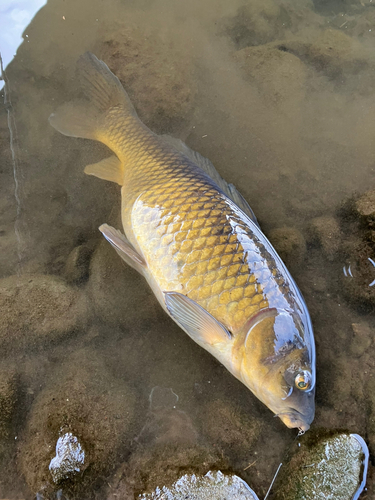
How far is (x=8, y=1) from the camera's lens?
11.4 feet

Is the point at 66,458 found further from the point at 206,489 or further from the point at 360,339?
the point at 360,339

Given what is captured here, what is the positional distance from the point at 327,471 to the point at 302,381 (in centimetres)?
55

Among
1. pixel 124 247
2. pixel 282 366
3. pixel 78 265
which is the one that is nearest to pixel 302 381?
pixel 282 366

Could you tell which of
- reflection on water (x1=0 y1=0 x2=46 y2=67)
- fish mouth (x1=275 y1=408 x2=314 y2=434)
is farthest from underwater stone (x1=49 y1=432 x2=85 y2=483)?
reflection on water (x1=0 y1=0 x2=46 y2=67)

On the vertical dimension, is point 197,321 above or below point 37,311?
above

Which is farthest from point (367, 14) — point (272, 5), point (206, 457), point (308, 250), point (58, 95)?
point (206, 457)

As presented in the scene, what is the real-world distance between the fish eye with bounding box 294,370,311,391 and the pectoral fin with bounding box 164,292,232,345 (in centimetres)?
39

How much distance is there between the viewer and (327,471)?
1.77m

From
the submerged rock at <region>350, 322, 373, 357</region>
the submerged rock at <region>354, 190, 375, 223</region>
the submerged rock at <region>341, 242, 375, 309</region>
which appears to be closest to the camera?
the submerged rock at <region>350, 322, 373, 357</region>

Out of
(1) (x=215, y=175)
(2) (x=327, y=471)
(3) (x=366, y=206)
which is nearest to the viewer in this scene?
(2) (x=327, y=471)

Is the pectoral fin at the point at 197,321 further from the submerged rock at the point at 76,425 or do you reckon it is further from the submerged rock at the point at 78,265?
the submerged rock at the point at 78,265

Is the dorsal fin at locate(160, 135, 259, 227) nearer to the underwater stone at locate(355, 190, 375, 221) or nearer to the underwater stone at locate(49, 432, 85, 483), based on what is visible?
the underwater stone at locate(355, 190, 375, 221)

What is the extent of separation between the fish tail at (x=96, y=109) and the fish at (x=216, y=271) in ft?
0.77

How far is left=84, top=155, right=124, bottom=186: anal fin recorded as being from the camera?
8.50ft
